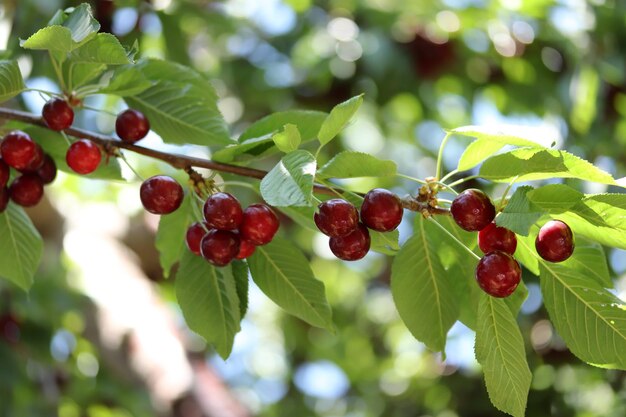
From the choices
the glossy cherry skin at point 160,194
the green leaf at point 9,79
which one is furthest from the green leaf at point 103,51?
the glossy cherry skin at point 160,194

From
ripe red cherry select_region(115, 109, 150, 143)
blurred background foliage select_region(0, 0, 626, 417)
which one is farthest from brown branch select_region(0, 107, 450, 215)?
blurred background foliage select_region(0, 0, 626, 417)

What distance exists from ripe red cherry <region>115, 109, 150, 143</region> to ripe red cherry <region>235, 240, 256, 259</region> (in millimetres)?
296

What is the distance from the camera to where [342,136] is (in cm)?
434

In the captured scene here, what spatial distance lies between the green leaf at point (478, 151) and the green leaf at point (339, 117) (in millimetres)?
223

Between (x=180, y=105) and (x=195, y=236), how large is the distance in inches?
10.9

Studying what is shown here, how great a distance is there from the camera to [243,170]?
141 cm

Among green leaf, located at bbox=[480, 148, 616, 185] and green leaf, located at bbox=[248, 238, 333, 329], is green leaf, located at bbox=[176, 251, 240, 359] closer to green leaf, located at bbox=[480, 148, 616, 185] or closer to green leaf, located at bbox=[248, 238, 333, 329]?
green leaf, located at bbox=[248, 238, 333, 329]

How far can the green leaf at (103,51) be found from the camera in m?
1.26

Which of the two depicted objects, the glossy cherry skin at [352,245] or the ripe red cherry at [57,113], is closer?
the glossy cherry skin at [352,245]

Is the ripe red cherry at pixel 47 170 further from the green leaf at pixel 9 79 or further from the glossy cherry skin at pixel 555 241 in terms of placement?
the glossy cherry skin at pixel 555 241

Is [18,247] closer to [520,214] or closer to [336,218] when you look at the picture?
[336,218]

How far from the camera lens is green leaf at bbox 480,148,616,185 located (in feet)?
3.87

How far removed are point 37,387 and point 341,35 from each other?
6.63 ft

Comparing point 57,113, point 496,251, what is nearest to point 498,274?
point 496,251
